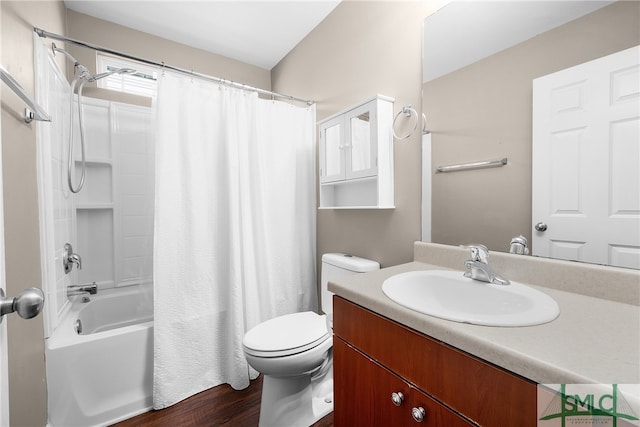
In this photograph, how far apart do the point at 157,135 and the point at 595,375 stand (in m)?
1.91

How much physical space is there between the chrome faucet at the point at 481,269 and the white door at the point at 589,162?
0.16 metres

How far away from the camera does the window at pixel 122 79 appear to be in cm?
212

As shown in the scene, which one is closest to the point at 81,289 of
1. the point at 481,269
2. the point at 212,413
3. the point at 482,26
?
the point at 212,413

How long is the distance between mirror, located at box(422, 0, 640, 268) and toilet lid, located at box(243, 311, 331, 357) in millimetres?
752

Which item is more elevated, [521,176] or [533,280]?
[521,176]

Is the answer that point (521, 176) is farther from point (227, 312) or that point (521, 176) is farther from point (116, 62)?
point (116, 62)

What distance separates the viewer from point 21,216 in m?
1.02

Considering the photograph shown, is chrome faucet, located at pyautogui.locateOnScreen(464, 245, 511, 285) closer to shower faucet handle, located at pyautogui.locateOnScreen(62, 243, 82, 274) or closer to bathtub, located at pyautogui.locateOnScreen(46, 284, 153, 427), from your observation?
bathtub, located at pyautogui.locateOnScreen(46, 284, 153, 427)

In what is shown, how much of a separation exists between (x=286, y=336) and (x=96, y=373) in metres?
1.00

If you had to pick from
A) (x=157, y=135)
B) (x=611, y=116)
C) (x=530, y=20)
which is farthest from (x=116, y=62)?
(x=611, y=116)

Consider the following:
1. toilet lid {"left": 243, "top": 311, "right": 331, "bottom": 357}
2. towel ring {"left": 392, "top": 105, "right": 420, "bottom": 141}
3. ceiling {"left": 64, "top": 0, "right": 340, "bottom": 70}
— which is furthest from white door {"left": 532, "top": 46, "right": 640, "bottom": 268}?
ceiling {"left": 64, "top": 0, "right": 340, "bottom": 70}

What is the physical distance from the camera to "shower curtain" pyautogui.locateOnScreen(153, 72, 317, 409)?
158 cm

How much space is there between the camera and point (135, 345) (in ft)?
4.99

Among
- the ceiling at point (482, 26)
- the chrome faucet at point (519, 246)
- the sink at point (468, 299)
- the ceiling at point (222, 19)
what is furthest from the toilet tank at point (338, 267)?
the ceiling at point (222, 19)
